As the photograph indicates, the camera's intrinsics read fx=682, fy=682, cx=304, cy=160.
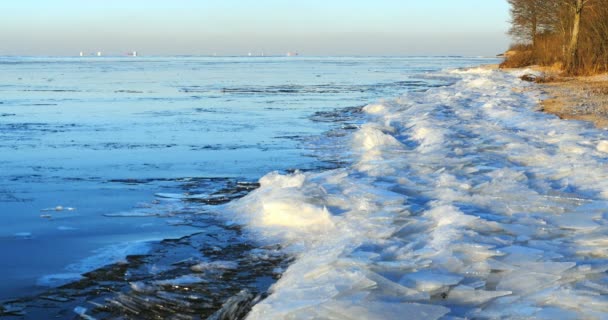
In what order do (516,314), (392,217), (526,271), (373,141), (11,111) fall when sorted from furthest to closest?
(11,111), (373,141), (392,217), (526,271), (516,314)

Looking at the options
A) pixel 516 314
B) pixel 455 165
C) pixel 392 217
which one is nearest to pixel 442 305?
pixel 516 314

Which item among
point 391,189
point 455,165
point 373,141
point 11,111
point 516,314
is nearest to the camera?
point 516,314

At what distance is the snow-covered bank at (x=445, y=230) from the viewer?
144 inches

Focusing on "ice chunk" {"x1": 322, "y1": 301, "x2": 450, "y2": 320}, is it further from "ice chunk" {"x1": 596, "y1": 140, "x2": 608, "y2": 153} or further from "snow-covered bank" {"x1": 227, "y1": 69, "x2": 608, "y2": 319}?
"ice chunk" {"x1": 596, "y1": 140, "x2": 608, "y2": 153}

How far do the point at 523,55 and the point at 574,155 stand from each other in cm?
3851

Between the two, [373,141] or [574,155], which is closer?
[574,155]

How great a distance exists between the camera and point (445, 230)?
198 inches

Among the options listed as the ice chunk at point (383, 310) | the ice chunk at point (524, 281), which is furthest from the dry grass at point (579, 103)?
the ice chunk at point (383, 310)

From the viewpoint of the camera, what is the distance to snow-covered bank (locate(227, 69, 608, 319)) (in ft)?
12.0

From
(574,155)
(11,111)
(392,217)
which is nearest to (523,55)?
(11,111)

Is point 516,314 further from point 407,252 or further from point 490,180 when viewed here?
point 490,180

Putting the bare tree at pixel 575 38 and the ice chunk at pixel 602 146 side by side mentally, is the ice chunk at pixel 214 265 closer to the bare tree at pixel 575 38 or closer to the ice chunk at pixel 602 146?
the ice chunk at pixel 602 146

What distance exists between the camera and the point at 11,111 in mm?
16875

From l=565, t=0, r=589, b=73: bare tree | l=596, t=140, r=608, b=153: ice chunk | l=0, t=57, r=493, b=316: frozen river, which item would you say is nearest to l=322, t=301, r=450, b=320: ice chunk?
l=0, t=57, r=493, b=316: frozen river
